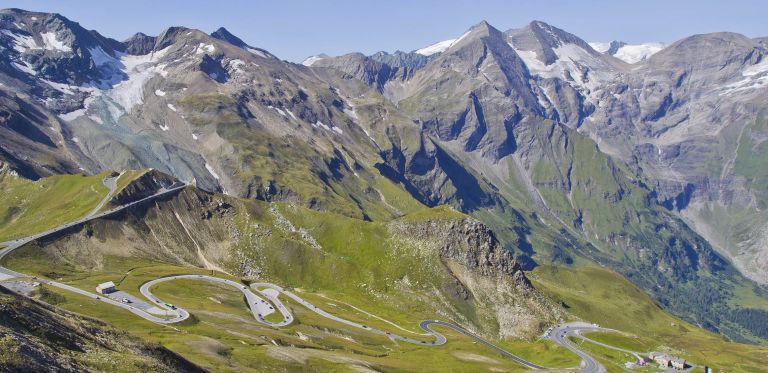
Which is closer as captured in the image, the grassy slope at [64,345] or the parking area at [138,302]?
the grassy slope at [64,345]

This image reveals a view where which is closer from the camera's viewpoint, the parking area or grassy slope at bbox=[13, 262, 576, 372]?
grassy slope at bbox=[13, 262, 576, 372]

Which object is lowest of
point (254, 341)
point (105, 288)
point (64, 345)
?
point (254, 341)

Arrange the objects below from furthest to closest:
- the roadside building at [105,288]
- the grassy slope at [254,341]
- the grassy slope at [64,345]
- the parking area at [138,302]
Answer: the roadside building at [105,288] < the parking area at [138,302] < the grassy slope at [254,341] < the grassy slope at [64,345]

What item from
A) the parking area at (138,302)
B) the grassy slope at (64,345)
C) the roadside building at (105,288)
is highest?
the grassy slope at (64,345)

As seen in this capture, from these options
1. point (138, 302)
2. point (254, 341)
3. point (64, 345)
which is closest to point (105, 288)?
point (138, 302)

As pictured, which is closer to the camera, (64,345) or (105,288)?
(64,345)

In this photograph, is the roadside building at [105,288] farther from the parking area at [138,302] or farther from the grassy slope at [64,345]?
the grassy slope at [64,345]

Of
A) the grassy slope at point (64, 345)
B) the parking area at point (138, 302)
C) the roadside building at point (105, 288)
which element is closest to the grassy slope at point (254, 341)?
the parking area at point (138, 302)

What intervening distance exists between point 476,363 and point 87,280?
123000mm

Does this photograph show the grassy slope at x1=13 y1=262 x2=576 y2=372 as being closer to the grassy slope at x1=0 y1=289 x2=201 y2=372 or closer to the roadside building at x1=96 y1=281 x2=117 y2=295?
the roadside building at x1=96 y1=281 x2=117 y2=295

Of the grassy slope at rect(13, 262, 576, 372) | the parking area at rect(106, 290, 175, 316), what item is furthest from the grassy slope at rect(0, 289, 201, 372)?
the parking area at rect(106, 290, 175, 316)

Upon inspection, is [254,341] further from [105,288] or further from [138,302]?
[105,288]

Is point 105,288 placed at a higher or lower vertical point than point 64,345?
lower

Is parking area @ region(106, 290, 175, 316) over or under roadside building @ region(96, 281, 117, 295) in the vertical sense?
under
